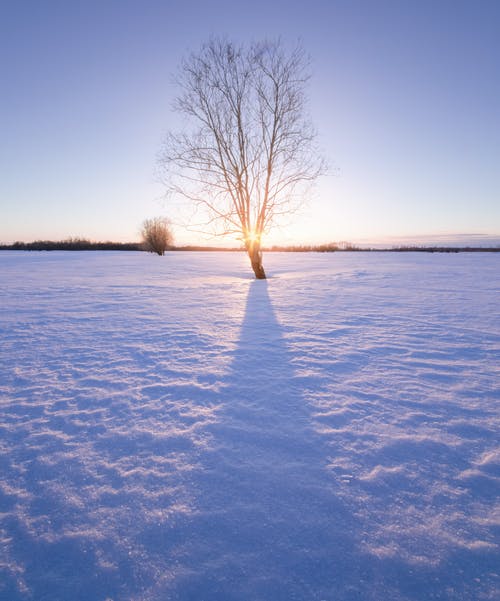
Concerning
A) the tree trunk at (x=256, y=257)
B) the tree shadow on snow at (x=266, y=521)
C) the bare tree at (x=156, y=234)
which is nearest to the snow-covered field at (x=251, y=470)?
the tree shadow on snow at (x=266, y=521)

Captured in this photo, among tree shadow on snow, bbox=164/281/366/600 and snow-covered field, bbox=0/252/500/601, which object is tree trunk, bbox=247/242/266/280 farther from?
tree shadow on snow, bbox=164/281/366/600

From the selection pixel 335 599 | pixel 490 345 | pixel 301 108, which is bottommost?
pixel 335 599

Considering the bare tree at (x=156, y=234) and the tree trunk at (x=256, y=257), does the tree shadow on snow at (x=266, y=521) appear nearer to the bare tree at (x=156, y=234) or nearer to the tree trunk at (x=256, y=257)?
the tree trunk at (x=256, y=257)

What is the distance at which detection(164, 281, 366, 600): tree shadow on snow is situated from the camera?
1.38m

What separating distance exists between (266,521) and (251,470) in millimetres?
389

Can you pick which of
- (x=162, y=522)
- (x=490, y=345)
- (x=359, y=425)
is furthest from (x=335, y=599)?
(x=490, y=345)

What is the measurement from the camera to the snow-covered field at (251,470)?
56.0 inches

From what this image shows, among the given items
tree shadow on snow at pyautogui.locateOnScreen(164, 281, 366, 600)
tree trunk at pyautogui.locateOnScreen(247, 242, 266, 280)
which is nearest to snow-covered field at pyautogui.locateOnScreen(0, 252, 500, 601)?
tree shadow on snow at pyautogui.locateOnScreen(164, 281, 366, 600)

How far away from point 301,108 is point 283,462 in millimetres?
14289

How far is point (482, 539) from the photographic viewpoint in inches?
61.8

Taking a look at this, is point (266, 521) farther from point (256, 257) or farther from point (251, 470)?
point (256, 257)

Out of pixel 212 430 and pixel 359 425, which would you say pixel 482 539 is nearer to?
pixel 359 425

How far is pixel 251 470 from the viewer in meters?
2.05

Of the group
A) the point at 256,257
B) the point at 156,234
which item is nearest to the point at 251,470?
the point at 256,257
